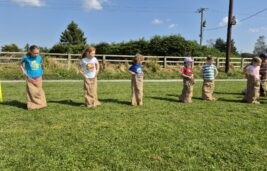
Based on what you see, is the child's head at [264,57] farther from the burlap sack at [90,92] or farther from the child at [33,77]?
the child at [33,77]

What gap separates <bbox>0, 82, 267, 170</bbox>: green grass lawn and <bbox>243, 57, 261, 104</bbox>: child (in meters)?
1.27

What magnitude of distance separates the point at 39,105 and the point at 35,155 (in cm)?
349

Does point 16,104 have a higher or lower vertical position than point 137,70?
lower

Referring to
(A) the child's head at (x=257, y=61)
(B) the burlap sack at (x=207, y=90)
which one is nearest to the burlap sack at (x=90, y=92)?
(B) the burlap sack at (x=207, y=90)

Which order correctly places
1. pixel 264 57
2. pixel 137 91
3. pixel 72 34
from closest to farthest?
pixel 137 91 < pixel 264 57 < pixel 72 34

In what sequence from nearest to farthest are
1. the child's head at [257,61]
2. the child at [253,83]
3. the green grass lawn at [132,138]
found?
the green grass lawn at [132,138] < the child at [253,83] < the child's head at [257,61]

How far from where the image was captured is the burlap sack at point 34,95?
7.21 meters

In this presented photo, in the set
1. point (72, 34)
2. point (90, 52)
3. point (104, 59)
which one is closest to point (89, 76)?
point (90, 52)

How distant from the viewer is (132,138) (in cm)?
486

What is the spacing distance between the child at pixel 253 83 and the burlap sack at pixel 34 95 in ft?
21.3

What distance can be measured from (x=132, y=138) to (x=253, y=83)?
19.1 feet

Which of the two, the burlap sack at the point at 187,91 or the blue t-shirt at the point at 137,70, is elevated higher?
the blue t-shirt at the point at 137,70

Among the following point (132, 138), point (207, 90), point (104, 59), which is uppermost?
point (104, 59)

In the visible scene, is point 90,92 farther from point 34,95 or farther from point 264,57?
point 264,57
